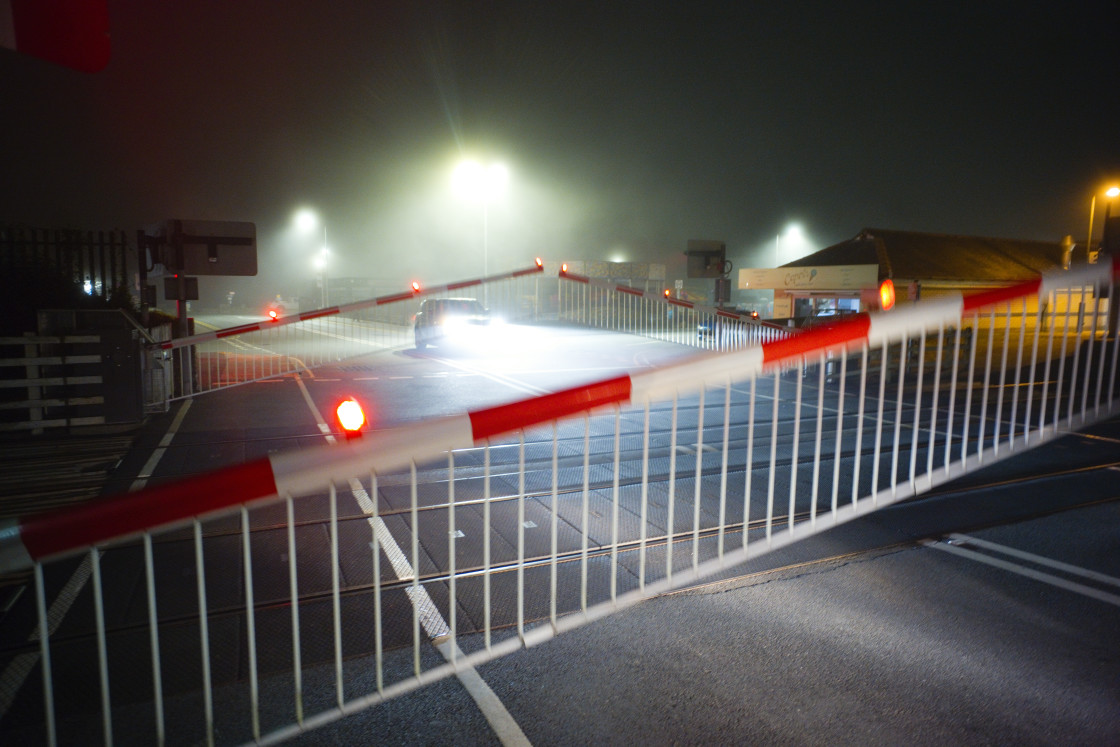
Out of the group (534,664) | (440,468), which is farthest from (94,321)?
(534,664)

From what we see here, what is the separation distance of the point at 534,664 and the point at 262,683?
1.26 meters

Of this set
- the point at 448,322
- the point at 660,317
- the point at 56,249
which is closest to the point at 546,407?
the point at 56,249

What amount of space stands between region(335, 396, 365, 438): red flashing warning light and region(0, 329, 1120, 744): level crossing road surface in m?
1.37

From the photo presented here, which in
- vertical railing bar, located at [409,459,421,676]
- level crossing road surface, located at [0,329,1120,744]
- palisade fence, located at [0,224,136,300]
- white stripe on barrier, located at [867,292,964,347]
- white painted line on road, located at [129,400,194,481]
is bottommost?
white painted line on road, located at [129,400,194,481]

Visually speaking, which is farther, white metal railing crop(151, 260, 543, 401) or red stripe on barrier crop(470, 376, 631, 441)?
white metal railing crop(151, 260, 543, 401)

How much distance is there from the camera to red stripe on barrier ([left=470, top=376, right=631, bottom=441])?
2.48 meters

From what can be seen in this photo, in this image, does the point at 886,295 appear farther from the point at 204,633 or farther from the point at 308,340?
the point at 308,340

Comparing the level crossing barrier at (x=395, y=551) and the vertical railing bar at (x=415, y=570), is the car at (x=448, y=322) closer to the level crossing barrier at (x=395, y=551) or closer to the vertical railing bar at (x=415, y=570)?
the level crossing barrier at (x=395, y=551)

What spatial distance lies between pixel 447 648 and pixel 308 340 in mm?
23267

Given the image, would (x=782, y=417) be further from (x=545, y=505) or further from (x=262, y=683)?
(x=262, y=683)

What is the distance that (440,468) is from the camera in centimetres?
711

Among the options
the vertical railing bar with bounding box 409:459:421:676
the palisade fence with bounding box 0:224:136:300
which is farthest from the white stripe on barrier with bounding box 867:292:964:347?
the palisade fence with bounding box 0:224:136:300

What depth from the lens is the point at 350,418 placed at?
2.29m

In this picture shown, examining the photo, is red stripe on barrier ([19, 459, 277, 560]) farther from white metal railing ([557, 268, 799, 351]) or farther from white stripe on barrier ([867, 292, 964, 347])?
white metal railing ([557, 268, 799, 351])
